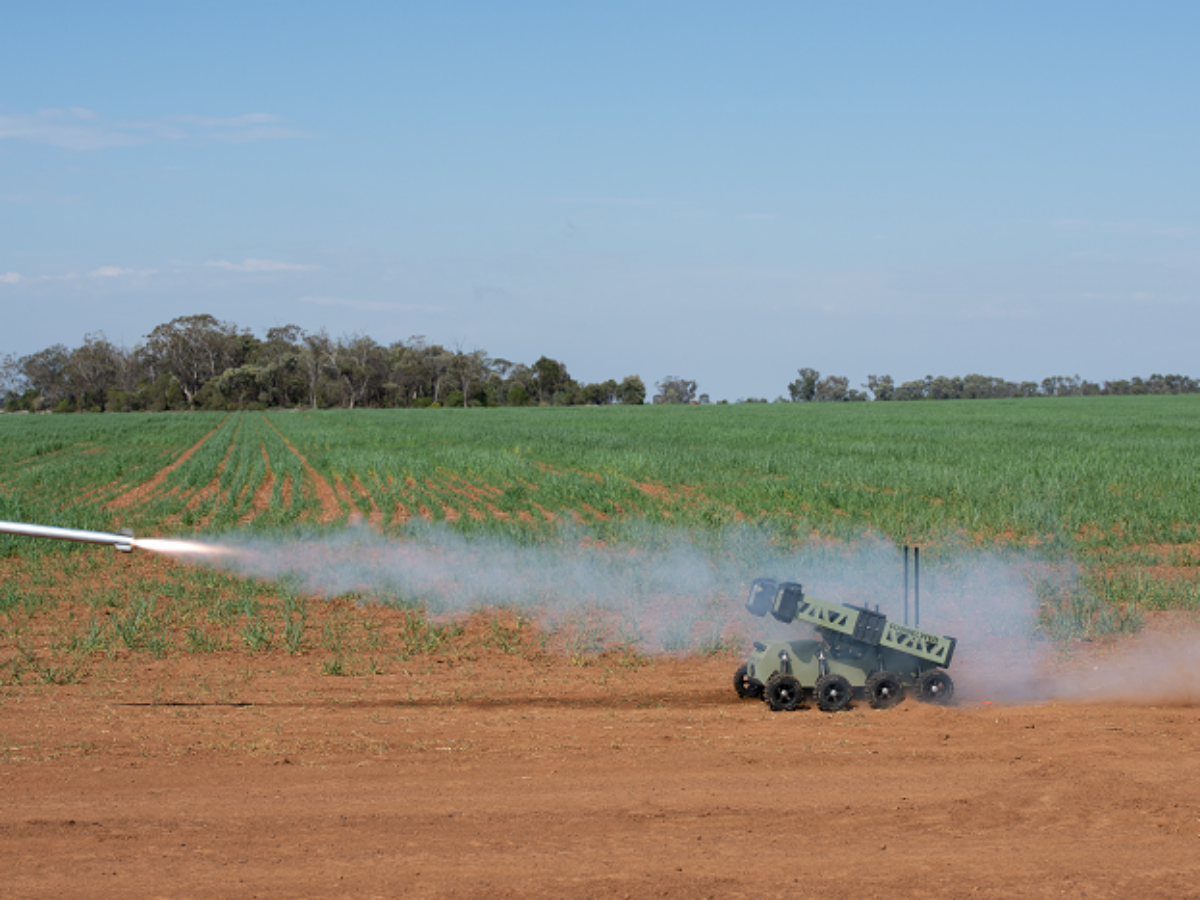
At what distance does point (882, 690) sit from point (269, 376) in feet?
428

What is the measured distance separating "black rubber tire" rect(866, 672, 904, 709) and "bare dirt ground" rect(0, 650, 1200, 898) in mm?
144

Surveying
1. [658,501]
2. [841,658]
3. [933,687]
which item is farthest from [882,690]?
[658,501]

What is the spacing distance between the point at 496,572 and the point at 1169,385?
625 feet

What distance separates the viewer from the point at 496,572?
14.2 meters

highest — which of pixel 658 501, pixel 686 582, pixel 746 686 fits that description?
pixel 658 501

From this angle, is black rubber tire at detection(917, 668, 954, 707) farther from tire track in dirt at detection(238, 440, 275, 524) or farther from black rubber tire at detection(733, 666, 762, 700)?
tire track in dirt at detection(238, 440, 275, 524)

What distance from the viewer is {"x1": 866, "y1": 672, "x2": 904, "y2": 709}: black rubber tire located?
8.23m

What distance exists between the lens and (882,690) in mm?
8250

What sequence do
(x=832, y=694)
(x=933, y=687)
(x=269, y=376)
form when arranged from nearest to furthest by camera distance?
1. (x=832, y=694)
2. (x=933, y=687)
3. (x=269, y=376)

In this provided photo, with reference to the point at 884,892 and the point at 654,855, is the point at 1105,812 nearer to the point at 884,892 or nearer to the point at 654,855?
the point at 884,892

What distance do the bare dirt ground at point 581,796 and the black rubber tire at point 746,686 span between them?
0.55 ft

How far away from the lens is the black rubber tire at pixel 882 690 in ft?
27.0

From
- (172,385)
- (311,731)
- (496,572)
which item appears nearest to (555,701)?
(311,731)

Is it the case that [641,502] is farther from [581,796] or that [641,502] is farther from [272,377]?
[272,377]
